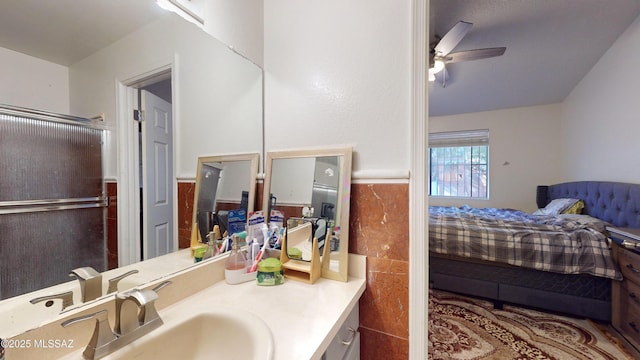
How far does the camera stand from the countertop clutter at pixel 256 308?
1.63ft

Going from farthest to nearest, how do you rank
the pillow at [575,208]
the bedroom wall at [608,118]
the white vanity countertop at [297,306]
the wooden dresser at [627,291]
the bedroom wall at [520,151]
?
the bedroom wall at [520,151]
the pillow at [575,208]
the bedroom wall at [608,118]
the wooden dresser at [627,291]
the white vanity countertop at [297,306]

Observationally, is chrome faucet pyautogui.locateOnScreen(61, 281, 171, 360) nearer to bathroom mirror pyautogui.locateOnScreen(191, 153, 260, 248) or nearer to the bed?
bathroom mirror pyautogui.locateOnScreen(191, 153, 260, 248)

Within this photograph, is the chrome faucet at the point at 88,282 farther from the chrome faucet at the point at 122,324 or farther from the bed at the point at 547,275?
the bed at the point at 547,275

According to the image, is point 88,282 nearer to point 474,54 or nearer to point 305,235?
point 305,235

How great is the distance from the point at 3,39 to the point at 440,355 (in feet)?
7.53

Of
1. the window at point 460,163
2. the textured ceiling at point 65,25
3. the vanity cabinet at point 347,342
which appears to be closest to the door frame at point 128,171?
the textured ceiling at point 65,25

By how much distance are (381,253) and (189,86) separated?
1002mm

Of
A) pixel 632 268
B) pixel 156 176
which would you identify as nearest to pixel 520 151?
pixel 632 268

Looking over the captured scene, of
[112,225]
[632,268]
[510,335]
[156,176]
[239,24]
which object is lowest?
[510,335]

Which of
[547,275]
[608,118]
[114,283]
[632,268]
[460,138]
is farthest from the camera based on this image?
[460,138]

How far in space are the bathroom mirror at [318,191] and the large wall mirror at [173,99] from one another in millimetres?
137

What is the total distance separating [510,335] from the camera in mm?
1744

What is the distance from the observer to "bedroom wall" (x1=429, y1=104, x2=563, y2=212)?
3590 millimetres

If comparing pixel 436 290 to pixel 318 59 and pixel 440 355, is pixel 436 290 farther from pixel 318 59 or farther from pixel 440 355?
pixel 318 59
